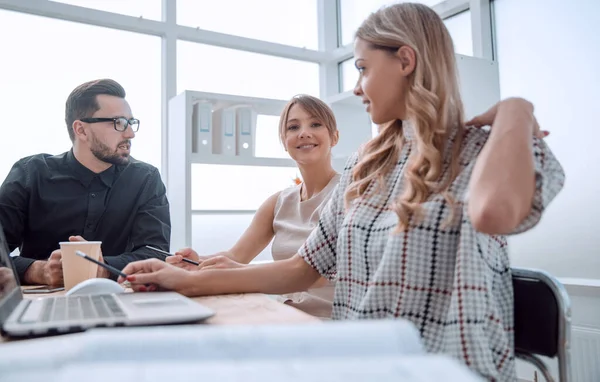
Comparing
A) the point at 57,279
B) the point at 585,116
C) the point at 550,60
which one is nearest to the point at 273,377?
the point at 57,279

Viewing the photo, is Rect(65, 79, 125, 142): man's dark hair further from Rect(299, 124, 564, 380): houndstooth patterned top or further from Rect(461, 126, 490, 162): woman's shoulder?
Rect(461, 126, 490, 162): woman's shoulder

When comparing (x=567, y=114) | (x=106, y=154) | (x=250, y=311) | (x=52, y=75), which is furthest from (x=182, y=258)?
(x=52, y=75)

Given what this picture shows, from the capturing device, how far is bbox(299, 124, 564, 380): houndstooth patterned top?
0.87 metres

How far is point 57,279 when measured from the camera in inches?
52.2

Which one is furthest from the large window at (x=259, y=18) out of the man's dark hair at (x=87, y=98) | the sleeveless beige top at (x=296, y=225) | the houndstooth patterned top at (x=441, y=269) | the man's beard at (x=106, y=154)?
the houndstooth patterned top at (x=441, y=269)

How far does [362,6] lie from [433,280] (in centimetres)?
344

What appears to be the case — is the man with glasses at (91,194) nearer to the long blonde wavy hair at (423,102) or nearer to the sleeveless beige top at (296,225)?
the sleeveless beige top at (296,225)

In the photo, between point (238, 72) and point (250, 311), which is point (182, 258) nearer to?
point (250, 311)

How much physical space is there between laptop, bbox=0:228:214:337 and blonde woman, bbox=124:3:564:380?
18cm

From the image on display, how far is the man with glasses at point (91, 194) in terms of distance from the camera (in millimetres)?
1861

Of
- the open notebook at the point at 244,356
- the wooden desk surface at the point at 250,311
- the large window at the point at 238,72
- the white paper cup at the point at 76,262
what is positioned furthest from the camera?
the large window at the point at 238,72

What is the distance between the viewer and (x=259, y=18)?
392cm

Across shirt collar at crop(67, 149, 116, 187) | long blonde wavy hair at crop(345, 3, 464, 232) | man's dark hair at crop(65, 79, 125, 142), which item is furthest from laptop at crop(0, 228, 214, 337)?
man's dark hair at crop(65, 79, 125, 142)

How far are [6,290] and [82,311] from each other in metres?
0.16
